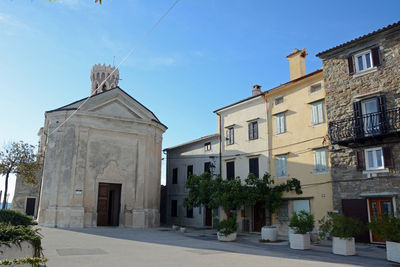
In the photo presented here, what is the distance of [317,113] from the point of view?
65.4 feet

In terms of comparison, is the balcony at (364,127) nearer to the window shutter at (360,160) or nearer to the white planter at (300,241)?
the window shutter at (360,160)

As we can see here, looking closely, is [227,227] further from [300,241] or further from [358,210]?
[358,210]

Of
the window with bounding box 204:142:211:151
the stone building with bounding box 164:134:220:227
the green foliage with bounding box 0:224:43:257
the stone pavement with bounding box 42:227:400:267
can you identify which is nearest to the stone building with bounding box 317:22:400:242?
the stone pavement with bounding box 42:227:400:267

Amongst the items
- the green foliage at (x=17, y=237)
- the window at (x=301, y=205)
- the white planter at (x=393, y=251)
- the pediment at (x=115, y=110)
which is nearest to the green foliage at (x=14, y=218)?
the green foliage at (x=17, y=237)

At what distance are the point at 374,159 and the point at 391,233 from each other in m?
5.67

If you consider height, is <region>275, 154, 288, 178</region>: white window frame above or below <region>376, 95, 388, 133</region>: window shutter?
below

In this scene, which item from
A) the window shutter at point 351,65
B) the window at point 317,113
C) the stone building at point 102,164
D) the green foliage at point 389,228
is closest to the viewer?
the green foliage at point 389,228

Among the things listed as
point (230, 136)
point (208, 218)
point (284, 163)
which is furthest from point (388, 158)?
point (208, 218)

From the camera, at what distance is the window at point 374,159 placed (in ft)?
53.8

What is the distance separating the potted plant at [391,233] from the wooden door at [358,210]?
4486 mm

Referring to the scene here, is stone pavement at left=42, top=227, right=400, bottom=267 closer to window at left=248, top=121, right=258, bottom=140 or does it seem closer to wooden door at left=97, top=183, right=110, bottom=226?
window at left=248, top=121, right=258, bottom=140

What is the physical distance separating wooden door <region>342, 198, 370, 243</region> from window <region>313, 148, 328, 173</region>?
92.2 inches

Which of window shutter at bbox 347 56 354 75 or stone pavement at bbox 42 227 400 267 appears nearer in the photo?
stone pavement at bbox 42 227 400 267

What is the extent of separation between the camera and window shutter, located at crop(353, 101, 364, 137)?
1683 cm
